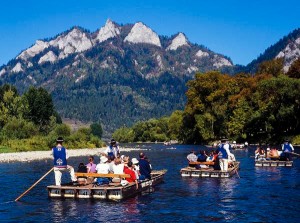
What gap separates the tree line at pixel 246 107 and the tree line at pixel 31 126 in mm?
34256

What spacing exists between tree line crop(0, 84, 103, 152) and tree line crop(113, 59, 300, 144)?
34.3 metres

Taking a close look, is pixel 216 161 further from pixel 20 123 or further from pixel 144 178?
pixel 20 123

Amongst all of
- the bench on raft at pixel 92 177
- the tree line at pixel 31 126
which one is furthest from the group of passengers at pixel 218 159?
the tree line at pixel 31 126

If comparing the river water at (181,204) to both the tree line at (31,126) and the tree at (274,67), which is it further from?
the tree at (274,67)

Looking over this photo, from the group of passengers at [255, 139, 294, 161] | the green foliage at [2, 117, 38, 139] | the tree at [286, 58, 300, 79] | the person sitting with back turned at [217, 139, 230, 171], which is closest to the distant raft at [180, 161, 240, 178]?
the person sitting with back turned at [217, 139, 230, 171]

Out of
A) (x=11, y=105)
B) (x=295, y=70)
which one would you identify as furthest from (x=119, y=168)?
(x=11, y=105)

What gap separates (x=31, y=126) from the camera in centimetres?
11281

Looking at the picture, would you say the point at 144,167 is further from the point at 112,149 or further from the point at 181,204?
the point at 181,204

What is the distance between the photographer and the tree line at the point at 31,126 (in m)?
103

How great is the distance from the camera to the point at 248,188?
33.0 metres

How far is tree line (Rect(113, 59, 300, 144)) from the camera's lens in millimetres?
103875

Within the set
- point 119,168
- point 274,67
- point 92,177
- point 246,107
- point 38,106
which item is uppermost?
point 274,67

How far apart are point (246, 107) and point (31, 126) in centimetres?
5733

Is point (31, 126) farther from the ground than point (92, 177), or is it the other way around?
point (31, 126)
